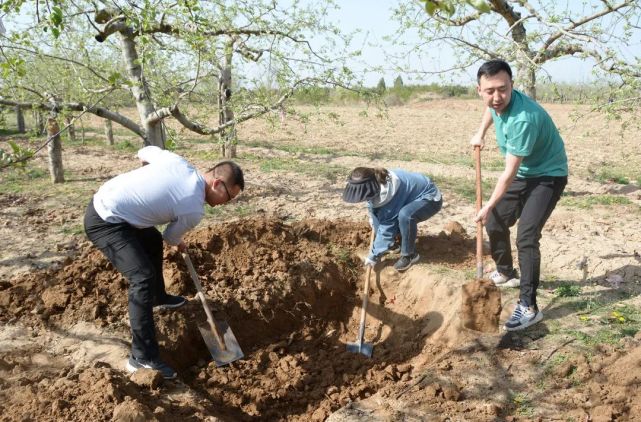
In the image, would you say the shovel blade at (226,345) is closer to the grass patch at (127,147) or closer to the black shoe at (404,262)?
the black shoe at (404,262)

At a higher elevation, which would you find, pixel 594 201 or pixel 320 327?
pixel 594 201

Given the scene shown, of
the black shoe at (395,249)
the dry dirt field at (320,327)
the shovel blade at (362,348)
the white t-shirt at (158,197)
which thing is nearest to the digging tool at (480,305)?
the dry dirt field at (320,327)

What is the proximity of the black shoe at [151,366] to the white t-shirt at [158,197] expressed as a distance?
0.87 meters

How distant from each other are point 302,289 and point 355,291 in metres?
0.62

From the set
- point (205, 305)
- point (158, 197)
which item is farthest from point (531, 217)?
point (158, 197)

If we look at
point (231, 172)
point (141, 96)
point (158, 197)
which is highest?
point (141, 96)

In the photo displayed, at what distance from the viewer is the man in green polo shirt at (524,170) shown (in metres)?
3.47

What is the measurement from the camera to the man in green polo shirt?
3475 mm

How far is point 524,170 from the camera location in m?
3.84

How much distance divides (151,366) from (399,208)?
2.55 metres

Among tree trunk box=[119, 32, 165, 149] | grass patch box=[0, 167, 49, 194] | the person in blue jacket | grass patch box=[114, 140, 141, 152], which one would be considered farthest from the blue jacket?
grass patch box=[114, 140, 141, 152]

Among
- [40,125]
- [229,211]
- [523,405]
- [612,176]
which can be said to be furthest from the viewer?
[612,176]

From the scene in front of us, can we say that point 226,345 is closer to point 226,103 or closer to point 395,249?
point 395,249

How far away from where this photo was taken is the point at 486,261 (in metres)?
5.12
